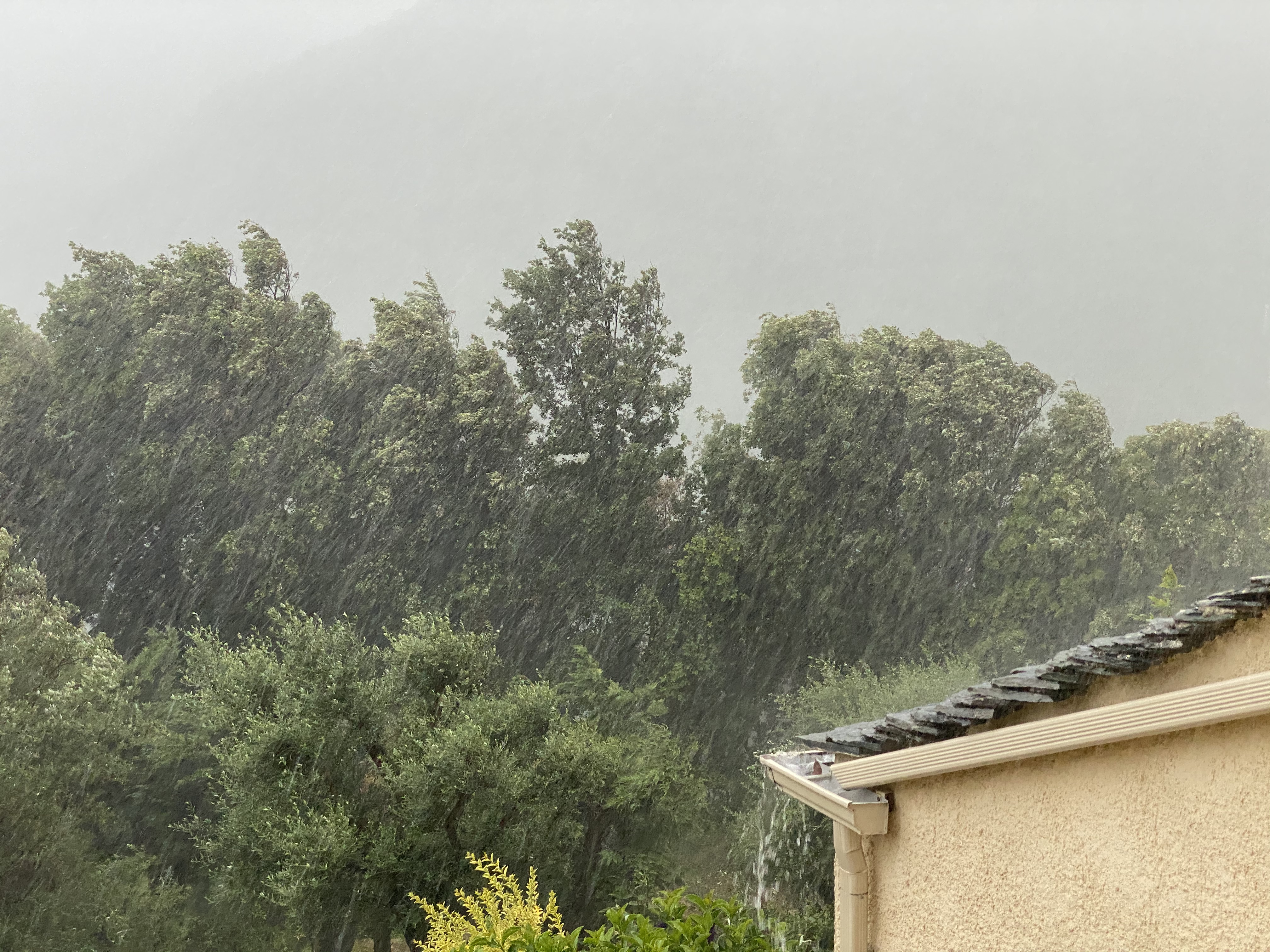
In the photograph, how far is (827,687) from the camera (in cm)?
1727

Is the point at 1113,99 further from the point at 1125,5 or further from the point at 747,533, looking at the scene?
the point at 747,533

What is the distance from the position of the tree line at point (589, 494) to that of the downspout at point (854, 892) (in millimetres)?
13581

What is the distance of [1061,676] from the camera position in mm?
2957

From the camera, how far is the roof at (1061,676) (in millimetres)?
2598

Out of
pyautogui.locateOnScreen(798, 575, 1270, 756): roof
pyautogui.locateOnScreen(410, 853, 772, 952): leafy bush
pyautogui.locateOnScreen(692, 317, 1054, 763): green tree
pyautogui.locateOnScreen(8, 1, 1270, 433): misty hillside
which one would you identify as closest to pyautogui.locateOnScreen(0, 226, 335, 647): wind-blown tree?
pyautogui.locateOnScreen(692, 317, 1054, 763): green tree

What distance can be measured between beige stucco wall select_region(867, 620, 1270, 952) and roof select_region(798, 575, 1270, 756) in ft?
0.18

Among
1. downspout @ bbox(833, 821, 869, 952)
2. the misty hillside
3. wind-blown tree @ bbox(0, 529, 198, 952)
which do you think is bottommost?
wind-blown tree @ bbox(0, 529, 198, 952)

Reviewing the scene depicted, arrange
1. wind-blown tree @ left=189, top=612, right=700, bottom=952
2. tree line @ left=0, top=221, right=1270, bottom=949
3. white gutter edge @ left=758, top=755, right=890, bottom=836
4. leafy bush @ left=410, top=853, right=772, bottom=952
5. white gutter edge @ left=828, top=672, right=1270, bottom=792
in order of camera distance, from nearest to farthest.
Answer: white gutter edge @ left=828, top=672, right=1270, bottom=792
leafy bush @ left=410, top=853, right=772, bottom=952
white gutter edge @ left=758, top=755, right=890, bottom=836
wind-blown tree @ left=189, top=612, right=700, bottom=952
tree line @ left=0, top=221, right=1270, bottom=949

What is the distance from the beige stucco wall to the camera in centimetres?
219

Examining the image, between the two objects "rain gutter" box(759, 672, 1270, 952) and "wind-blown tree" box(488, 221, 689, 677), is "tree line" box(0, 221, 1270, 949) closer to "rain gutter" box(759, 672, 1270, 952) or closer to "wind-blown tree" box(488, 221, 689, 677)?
"wind-blown tree" box(488, 221, 689, 677)

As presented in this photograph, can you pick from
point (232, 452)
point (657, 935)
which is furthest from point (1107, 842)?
point (232, 452)

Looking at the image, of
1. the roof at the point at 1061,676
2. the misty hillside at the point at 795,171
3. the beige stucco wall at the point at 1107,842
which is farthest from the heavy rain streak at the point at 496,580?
the misty hillside at the point at 795,171

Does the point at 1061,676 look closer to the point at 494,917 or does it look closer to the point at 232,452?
the point at 494,917

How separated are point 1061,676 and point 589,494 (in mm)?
18256
